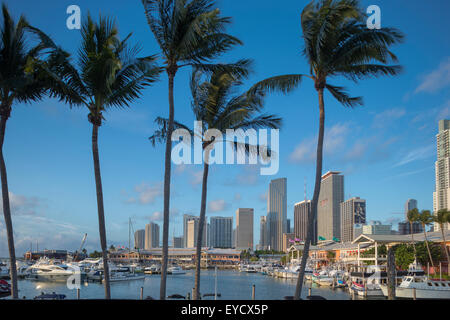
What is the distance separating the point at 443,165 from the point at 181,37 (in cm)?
19115

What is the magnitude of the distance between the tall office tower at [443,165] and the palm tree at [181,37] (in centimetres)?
13609

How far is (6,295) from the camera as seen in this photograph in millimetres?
49000

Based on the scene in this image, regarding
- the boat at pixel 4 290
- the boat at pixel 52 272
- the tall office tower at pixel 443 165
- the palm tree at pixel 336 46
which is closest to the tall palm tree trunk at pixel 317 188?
the palm tree at pixel 336 46

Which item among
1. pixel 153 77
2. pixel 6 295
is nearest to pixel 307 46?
pixel 153 77

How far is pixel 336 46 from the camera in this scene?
15141 mm

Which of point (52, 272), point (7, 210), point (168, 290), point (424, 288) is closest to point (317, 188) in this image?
point (7, 210)

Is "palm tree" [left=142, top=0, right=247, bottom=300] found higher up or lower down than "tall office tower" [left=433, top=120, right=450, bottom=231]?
lower down

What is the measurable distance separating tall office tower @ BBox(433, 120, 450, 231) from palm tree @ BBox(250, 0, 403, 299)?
13341 cm

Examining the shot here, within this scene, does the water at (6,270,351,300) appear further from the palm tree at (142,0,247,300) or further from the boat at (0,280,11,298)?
the palm tree at (142,0,247,300)

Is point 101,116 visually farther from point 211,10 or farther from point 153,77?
point 211,10

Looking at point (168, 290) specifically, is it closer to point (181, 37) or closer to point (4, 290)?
point (4, 290)

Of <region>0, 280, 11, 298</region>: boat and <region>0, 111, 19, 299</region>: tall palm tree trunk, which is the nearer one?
<region>0, 111, 19, 299</region>: tall palm tree trunk

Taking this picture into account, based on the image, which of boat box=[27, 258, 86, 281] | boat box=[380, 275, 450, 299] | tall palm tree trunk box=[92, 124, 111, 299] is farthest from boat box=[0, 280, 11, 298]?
boat box=[380, 275, 450, 299]

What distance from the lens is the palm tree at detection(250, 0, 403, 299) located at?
1443 centimetres
